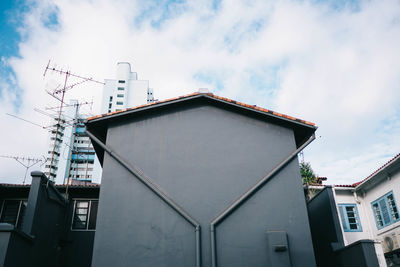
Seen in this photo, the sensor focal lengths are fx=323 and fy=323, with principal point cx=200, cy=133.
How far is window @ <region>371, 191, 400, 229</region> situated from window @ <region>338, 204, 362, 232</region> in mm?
1089

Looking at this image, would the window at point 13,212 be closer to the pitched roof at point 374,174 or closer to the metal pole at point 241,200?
the metal pole at point 241,200

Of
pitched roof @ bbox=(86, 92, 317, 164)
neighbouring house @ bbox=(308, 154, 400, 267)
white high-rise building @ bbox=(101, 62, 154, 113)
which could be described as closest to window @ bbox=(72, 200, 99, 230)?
pitched roof @ bbox=(86, 92, 317, 164)

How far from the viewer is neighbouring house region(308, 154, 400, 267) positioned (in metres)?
17.0

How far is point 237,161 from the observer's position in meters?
11.9

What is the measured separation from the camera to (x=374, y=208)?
63.6 feet

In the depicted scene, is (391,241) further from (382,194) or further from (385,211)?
(382,194)

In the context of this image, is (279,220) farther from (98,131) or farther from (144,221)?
(98,131)

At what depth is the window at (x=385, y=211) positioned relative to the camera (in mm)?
17734

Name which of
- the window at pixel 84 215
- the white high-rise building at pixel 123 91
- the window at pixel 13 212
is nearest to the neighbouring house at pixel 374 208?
the window at pixel 84 215

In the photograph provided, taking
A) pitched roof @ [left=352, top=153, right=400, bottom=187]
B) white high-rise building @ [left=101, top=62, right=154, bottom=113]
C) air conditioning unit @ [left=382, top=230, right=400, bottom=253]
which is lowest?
air conditioning unit @ [left=382, top=230, right=400, bottom=253]

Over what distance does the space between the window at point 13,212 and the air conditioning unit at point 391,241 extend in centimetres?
1972

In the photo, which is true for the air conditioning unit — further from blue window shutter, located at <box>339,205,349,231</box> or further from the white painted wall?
blue window shutter, located at <box>339,205,349,231</box>

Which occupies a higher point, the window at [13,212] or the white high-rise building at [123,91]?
the white high-rise building at [123,91]

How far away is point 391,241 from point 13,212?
2041cm
